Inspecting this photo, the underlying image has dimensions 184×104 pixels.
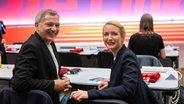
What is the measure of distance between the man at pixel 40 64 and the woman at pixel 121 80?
0.25 metres

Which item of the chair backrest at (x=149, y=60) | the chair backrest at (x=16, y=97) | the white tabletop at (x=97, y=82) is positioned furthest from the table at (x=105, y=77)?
the chair backrest at (x=16, y=97)

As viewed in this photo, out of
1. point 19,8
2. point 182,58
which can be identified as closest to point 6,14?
point 19,8

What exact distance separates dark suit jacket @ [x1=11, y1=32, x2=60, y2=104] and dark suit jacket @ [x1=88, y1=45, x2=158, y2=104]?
1.29 ft

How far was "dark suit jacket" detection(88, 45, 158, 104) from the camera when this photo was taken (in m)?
1.77

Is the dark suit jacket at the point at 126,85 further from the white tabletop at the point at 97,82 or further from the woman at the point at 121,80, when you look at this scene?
the white tabletop at the point at 97,82

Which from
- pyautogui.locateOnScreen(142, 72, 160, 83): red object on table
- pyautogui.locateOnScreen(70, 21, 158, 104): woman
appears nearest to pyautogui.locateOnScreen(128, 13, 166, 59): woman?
pyautogui.locateOnScreen(142, 72, 160, 83): red object on table

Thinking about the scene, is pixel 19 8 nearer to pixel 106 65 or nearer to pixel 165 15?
pixel 165 15

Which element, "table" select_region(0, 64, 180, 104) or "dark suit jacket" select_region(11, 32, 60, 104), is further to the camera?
"table" select_region(0, 64, 180, 104)

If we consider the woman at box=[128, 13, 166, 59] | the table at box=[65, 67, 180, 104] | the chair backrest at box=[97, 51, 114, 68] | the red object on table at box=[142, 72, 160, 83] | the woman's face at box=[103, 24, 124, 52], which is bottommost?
the chair backrest at box=[97, 51, 114, 68]

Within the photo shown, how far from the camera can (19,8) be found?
299 inches

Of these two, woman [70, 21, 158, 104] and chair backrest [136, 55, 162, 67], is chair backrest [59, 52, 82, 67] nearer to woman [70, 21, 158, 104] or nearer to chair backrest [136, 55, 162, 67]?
chair backrest [136, 55, 162, 67]

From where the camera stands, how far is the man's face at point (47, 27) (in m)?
2.13

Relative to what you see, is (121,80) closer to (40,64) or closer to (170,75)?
(40,64)

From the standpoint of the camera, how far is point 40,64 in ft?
6.57
